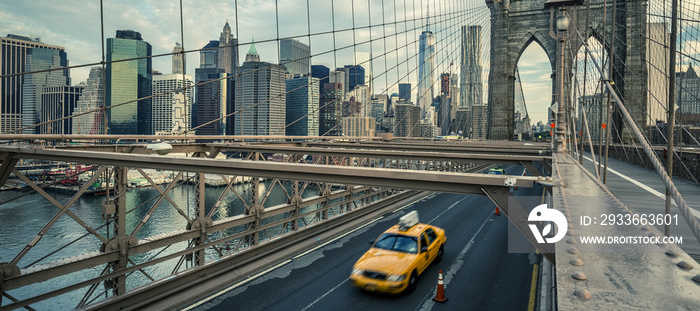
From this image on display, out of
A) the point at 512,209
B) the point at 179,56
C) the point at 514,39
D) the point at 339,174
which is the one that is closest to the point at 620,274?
the point at 512,209

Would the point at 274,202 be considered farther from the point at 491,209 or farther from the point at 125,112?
the point at 491,209

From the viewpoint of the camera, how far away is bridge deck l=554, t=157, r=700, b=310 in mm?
1850

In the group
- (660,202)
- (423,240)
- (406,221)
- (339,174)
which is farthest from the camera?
(406,221)

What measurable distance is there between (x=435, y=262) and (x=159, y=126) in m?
26.0

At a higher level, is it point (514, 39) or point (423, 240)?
point (514, 39)

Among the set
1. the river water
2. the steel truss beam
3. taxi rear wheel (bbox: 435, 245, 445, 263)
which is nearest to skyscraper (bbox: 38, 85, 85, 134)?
the river water

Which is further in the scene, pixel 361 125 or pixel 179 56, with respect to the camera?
pixel 361 125

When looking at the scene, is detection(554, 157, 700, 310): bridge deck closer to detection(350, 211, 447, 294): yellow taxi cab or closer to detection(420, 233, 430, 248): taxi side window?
detection(350, 211, 447, 294): yellow taxi cab

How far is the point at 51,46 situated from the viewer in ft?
87.0

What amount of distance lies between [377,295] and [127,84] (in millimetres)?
29353

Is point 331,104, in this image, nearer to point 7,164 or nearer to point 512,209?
point 7,164

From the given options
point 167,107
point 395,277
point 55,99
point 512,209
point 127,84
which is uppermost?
point 127,84

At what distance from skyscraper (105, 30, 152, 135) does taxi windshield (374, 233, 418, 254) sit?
23.6 metres

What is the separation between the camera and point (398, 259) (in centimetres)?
1200
